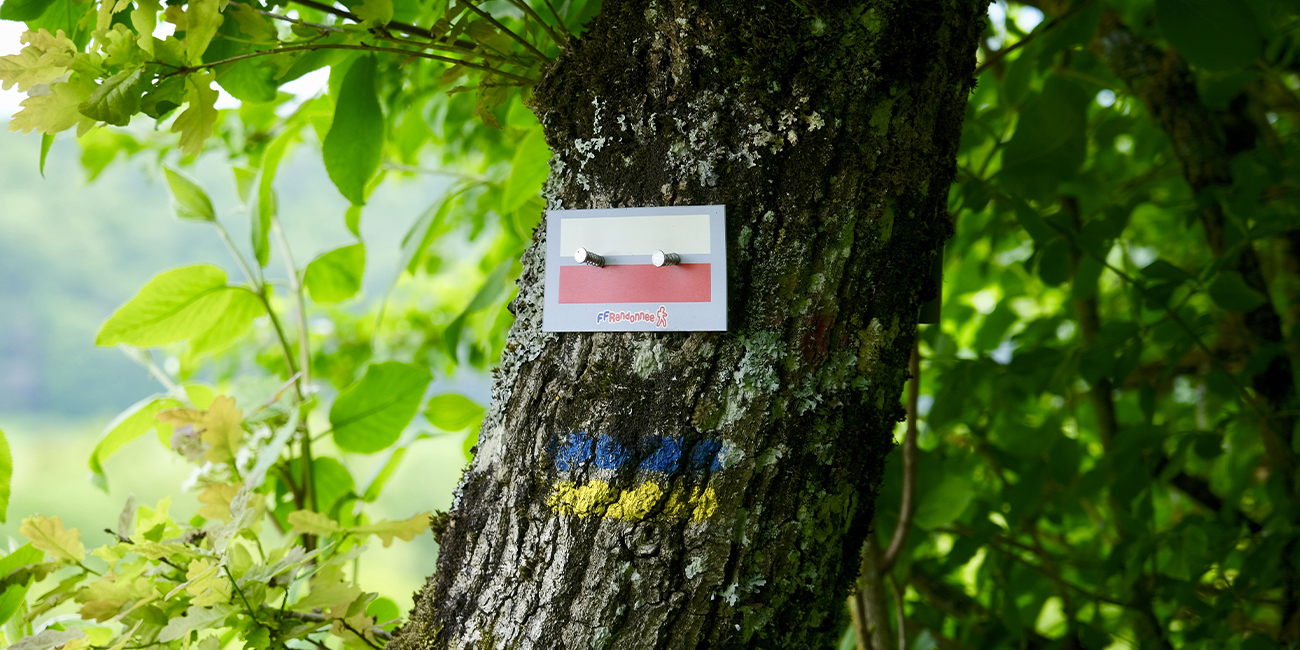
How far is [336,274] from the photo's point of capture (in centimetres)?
79

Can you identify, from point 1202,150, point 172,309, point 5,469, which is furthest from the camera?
point 1202,150

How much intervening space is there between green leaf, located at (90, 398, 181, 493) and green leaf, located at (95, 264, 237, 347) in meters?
0.08

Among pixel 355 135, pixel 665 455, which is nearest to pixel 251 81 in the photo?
pixel 355 135

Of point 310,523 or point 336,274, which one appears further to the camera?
point 336,274

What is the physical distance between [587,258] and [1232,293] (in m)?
0.72

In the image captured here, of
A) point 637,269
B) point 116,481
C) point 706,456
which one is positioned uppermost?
point 637,269

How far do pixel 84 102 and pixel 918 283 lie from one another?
49 cm

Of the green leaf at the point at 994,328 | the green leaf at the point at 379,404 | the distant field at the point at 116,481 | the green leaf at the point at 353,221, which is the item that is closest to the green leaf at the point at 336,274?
the green leaf at the point at 353,221

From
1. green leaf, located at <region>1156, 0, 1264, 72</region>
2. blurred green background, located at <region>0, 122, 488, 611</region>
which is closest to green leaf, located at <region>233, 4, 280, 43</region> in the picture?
green leaf, located at <region>1156, 0, 1264, 72</region>

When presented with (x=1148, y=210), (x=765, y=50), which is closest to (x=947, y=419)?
(x=765, y=50)

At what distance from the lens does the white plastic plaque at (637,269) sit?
1.44ft

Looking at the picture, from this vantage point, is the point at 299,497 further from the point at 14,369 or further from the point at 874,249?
the point at 14,369

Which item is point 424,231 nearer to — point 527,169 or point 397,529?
point 527,169

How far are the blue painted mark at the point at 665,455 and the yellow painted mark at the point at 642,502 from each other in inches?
0.4
